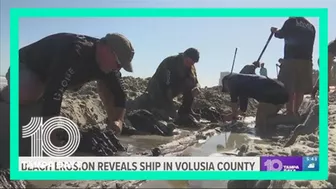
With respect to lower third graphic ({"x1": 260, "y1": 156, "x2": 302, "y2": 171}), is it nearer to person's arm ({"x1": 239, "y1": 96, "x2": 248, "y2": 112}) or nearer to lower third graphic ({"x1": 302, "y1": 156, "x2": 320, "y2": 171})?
lower third graphic ({"x1": 302, "y1": 156, "x2": 320, "y2": 171})

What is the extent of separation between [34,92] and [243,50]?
3.89 feet

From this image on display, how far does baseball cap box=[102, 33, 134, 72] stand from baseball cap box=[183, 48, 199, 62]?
306 millimetres

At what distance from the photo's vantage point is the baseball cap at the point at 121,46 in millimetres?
2559

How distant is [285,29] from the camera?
265 centimetres

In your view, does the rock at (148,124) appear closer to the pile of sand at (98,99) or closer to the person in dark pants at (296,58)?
the pile of sand at (98,99)

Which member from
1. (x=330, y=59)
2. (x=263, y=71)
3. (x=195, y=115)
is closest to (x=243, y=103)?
(x=263, y=71)

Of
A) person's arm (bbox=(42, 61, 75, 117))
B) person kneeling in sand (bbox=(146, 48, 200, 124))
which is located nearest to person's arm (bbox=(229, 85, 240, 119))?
person kneeling in sand (bbox=(146, 48, 200, 124))

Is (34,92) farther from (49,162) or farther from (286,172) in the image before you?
(286,172)

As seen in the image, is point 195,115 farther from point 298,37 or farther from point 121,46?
point 121,46

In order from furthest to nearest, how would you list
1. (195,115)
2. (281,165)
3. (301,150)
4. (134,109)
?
(195,115)
(134,109)
(301,150)
(281,165)

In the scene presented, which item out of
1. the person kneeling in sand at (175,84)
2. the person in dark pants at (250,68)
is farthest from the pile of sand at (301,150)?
the person kneeling in sand at (175,84)

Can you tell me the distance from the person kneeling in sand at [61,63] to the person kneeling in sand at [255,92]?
0.61 metres

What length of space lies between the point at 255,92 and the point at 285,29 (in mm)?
488

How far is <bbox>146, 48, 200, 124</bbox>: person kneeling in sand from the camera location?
8.77ft
